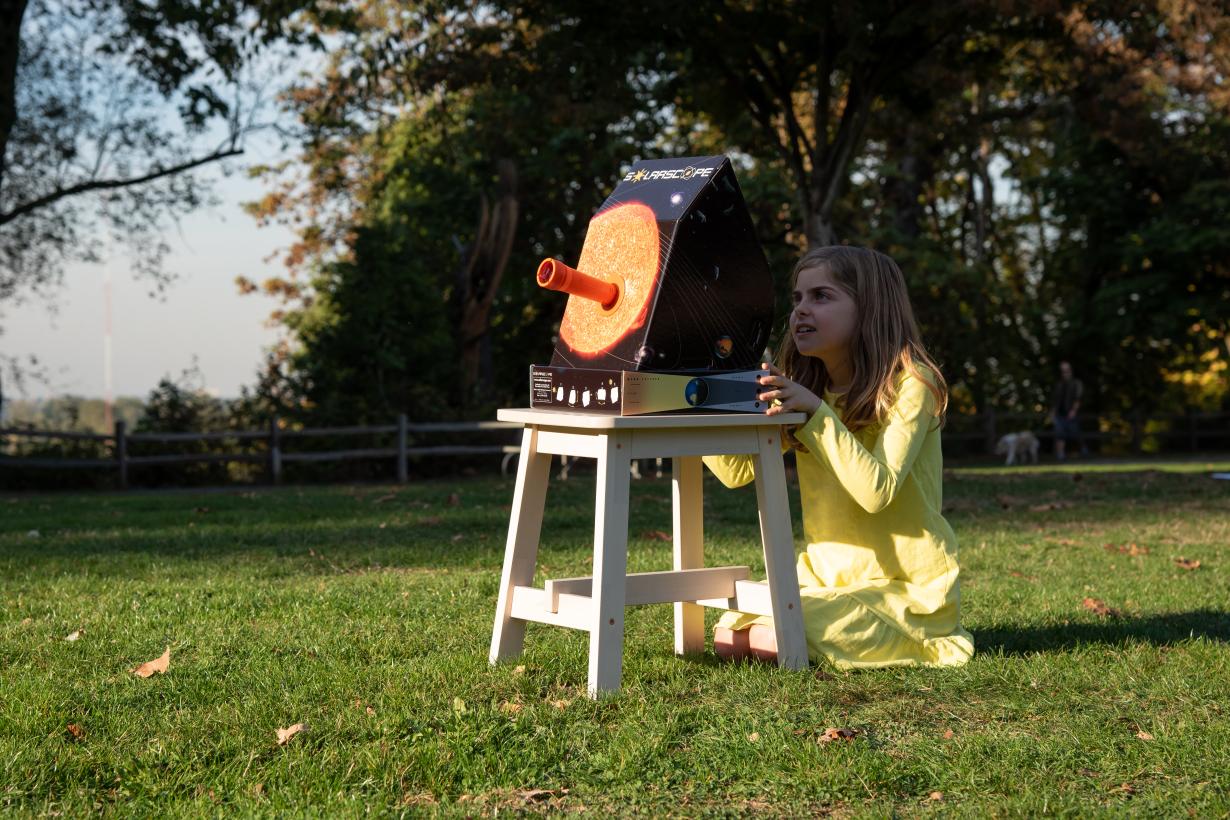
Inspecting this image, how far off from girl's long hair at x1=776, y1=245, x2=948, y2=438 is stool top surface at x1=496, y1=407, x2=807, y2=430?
0.38m

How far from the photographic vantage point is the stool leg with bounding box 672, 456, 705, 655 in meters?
4.90

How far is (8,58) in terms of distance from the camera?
18672mm

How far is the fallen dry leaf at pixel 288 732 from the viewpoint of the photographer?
3.75 m

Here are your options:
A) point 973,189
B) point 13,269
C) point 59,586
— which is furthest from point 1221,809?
point 973,189

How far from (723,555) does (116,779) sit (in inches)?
202

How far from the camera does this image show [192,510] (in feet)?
40.8

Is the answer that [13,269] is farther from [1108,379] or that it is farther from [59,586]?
[1108,379]

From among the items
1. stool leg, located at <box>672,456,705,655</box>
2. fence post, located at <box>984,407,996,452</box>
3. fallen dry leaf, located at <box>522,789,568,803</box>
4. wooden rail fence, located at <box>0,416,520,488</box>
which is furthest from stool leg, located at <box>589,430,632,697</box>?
fence post, located at <box>984,407,996,452</box>

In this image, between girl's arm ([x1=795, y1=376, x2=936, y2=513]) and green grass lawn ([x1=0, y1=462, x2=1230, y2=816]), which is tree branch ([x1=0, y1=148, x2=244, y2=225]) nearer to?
green grass lawn ([x1=0, y1=462, x2=1230, y2=816])

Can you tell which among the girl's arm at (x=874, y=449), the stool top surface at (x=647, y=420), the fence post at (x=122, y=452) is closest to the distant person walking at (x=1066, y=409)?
the fence post at (x=122, y=452)

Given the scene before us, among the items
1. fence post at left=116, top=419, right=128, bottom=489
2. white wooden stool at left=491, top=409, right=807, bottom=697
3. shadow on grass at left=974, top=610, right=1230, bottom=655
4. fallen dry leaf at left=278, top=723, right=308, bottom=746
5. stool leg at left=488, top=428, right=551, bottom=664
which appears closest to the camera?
fallen dry leaf at left=278, top=723, right=308, bottom=746

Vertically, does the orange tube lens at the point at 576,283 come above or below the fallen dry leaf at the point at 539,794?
above

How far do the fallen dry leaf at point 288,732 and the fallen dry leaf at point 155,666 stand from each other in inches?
42.1

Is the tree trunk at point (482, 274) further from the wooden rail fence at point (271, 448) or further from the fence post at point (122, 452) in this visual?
the fence post at point (122, 452)
